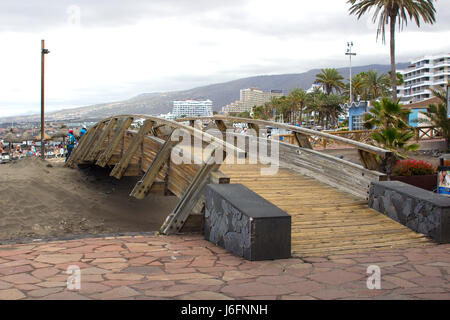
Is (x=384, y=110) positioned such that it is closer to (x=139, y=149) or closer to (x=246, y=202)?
(x=139, y=149)

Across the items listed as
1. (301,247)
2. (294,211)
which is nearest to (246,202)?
(301,247)

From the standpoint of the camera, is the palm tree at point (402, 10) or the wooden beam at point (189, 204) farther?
the palm tree at point (402, 10)

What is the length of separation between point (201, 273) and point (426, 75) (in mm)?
142510

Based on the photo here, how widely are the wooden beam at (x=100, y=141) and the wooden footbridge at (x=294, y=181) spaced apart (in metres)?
2.98

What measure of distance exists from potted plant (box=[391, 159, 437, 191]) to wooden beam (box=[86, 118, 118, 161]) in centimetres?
837

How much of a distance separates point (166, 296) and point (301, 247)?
7.30ft

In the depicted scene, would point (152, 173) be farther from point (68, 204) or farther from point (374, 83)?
point (374, 83)

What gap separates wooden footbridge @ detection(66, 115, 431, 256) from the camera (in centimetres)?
583

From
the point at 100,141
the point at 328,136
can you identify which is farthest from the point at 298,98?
the point at 328,136

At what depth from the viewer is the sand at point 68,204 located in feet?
36.3

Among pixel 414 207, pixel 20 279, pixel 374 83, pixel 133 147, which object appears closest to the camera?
pixel 20 279

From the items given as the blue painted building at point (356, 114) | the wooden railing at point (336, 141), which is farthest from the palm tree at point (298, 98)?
the wooden railing at point (336, 141)

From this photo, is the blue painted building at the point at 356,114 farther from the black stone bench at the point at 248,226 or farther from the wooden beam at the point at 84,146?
the black stone bench at the point at 248,226

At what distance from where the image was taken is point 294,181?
8.12m
